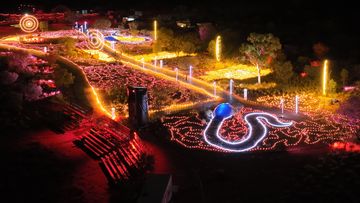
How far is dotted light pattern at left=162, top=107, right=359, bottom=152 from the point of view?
1884cm

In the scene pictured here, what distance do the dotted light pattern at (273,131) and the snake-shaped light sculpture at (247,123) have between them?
20cm

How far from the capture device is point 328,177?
15703 millimetres

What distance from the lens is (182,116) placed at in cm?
2175

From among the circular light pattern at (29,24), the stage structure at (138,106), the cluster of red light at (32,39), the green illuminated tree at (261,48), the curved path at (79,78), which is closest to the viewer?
the stage structure at (138,106)

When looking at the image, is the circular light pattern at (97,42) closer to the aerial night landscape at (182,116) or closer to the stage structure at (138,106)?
the aerial night landscape at (182,116)

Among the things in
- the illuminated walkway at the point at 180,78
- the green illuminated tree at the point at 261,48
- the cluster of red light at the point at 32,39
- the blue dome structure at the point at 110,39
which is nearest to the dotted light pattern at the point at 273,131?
the illuminated walkway at the point at 180,78

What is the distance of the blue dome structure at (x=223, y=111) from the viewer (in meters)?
21.3

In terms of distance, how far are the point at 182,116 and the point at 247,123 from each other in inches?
111

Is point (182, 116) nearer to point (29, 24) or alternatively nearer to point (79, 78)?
point (79, 78)

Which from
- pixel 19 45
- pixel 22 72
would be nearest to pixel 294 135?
pixel 22 72

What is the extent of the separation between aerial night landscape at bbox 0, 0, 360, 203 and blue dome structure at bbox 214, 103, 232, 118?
0.09 metres

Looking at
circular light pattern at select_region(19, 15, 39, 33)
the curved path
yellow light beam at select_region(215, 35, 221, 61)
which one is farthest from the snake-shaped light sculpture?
circular light pattern at select_region(19, 15, 39, 33)

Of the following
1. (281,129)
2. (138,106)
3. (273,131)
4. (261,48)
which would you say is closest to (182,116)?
(138,106)

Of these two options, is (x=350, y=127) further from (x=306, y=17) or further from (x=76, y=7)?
(x=76, y=7)
